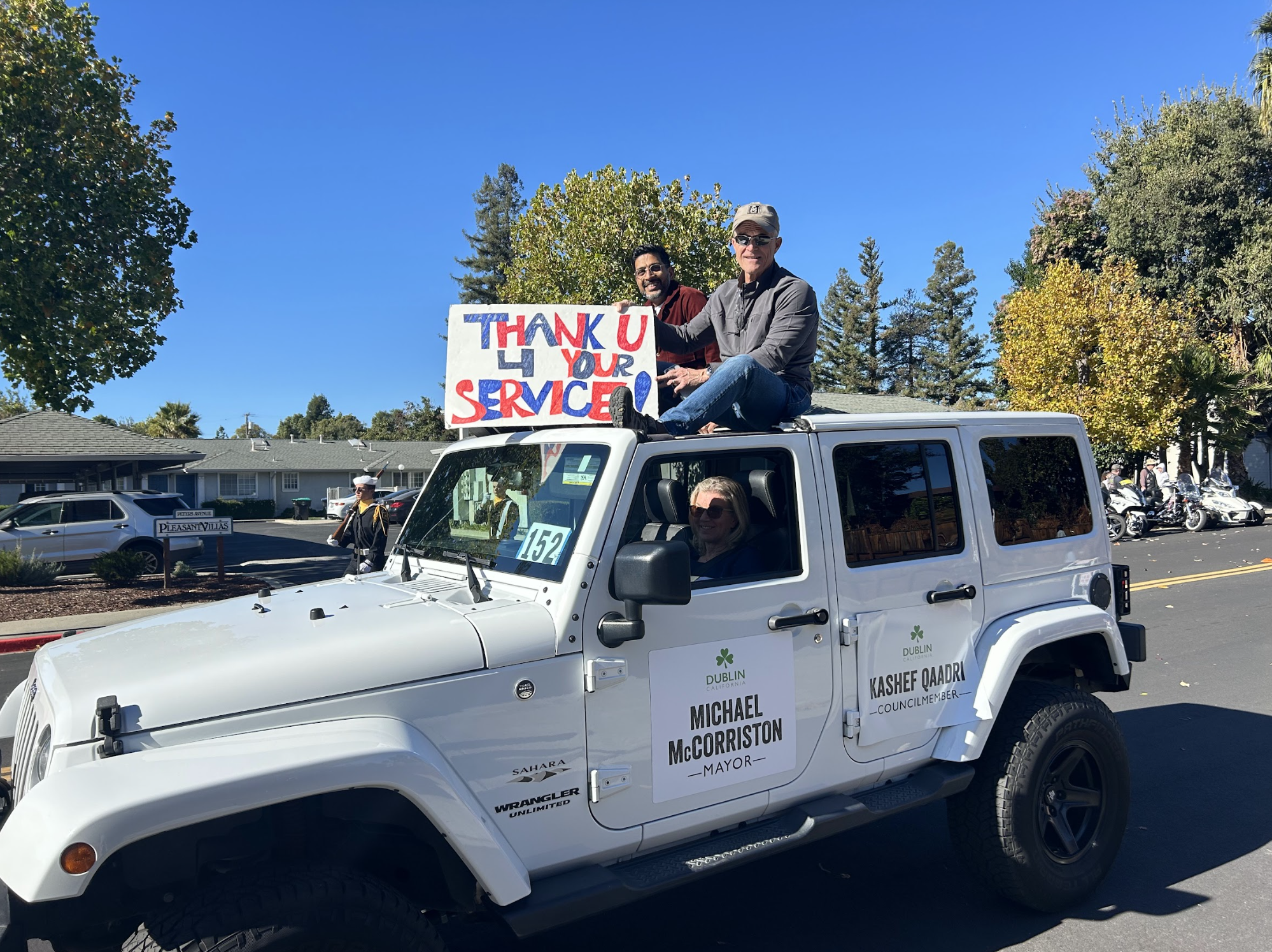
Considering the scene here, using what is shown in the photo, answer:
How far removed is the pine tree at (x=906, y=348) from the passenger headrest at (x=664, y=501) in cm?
6826

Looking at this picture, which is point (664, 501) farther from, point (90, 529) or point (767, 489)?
point (90, 529)

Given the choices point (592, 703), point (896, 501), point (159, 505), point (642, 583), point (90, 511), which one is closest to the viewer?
point (642, 583)

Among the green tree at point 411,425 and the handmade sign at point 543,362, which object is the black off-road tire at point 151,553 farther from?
the green tree at point 411,425

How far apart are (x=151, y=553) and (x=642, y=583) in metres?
18.7

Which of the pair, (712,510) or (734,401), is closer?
(712,510)

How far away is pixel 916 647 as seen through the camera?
3.43 m

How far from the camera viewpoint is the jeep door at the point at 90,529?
1770cm

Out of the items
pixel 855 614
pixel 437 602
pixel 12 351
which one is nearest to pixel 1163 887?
pixel 855 614

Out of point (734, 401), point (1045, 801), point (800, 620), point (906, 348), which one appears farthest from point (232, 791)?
point (906, 348)

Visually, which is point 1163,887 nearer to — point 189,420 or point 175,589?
point 175,589

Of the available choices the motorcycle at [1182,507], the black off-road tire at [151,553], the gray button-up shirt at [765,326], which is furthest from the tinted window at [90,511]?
the motorcycle at [1182,507]

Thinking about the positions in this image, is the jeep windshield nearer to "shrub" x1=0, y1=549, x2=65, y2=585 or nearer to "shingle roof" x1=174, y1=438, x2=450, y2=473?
"shrub" x1=0, y1=549, x2=65, y2=585

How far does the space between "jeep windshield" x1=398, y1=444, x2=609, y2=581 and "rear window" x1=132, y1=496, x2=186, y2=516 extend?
17.5 metres

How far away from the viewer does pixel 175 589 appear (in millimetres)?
15219
